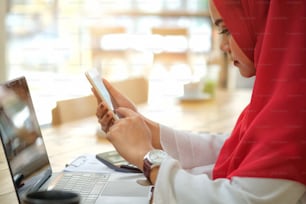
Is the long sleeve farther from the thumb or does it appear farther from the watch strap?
the watch strap

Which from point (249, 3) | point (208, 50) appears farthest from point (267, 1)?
point (208, 50)

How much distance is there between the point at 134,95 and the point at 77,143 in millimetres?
726

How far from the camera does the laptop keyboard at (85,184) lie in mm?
1036

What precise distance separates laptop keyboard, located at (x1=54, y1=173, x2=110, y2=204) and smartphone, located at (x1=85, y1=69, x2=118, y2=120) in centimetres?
14

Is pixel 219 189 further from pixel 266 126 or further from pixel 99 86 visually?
pixel 99 86

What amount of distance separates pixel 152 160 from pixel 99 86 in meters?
0.29

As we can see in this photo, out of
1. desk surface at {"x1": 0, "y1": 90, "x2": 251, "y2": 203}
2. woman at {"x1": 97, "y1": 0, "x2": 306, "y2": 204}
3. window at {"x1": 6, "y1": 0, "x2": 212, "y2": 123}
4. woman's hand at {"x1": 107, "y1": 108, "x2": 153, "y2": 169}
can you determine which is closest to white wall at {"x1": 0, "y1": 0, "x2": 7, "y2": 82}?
desk surface at {"x1": 0, "y1": 90, "x2": 251, "y2": 203}

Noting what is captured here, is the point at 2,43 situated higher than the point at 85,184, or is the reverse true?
the point at 2,43

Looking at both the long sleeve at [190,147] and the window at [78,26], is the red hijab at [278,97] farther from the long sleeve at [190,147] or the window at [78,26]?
the window at [78,26]

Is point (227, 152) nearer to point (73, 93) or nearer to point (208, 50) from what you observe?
point (73, 93)

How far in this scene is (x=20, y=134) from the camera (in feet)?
3.35

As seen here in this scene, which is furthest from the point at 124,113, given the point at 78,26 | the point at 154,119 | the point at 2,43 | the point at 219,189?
the point at 78,26

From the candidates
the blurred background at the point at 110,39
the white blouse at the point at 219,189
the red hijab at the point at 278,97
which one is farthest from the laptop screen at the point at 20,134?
the blurred background at the point at 110,39

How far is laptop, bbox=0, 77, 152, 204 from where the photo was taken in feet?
3.14
